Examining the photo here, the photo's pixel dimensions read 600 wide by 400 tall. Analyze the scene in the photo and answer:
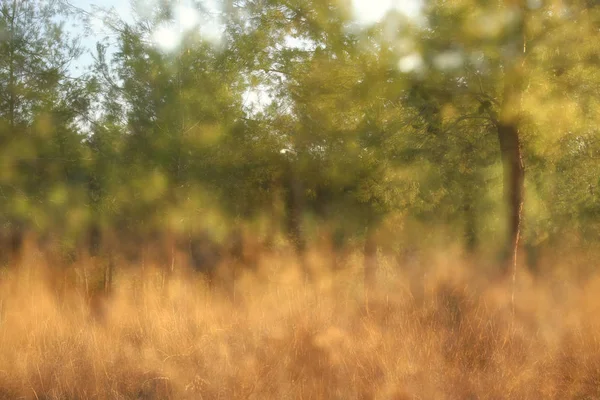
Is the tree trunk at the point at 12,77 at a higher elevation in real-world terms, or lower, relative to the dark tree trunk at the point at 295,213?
higher

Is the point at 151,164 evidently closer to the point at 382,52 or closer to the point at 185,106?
the point at 185,106

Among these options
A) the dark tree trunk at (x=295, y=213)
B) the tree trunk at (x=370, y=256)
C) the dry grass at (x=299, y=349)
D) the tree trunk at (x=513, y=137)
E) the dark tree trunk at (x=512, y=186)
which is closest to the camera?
the dry grass at (x=299, y=349)

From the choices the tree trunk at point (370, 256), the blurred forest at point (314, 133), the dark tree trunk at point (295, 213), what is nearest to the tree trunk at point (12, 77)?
the blurred forest at point (314, 133)

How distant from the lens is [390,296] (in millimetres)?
7371

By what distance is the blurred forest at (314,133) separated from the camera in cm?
795

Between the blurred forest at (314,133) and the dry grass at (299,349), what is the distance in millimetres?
2637

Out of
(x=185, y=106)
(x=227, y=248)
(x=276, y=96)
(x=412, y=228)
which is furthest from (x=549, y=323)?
(x=227, y=248)

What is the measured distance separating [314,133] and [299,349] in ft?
24.8

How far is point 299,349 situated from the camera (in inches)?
218

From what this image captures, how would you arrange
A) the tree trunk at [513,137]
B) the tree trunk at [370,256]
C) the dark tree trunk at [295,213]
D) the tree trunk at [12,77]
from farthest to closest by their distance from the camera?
the tree trunk at [370,256], the dark tree trunk at [295,213], the tree trunk at [12,77], the tree trunk at [513,137]

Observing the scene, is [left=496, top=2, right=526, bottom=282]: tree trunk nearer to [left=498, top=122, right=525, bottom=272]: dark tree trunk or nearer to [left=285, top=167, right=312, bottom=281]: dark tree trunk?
[left=498, top=122, right=525, bottom=272]: dark tree trunk

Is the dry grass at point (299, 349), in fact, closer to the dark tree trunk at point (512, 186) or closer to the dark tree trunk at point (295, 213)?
the dark tree trunk at point (512, 186)

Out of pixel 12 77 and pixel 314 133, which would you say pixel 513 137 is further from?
pixel 12 77

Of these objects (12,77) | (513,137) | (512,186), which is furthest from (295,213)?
(513,137)
